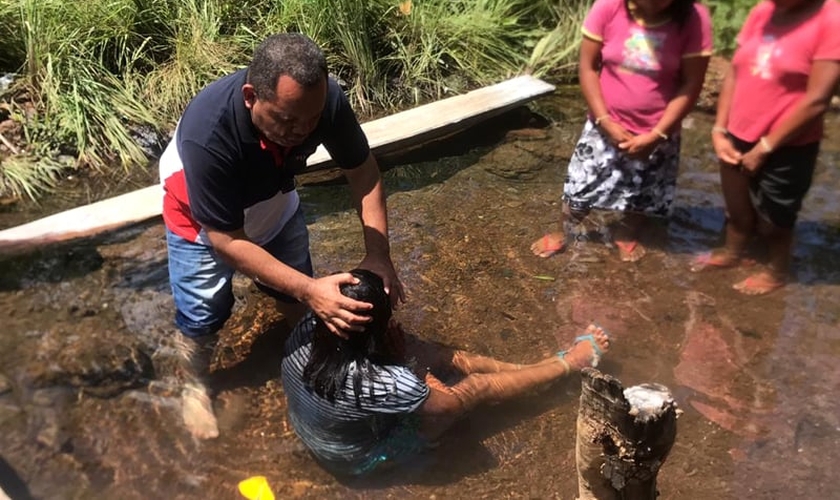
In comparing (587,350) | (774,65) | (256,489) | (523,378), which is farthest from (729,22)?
(256,489)

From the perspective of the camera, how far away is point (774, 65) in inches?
138

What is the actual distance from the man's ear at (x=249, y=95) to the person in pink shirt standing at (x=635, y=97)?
6.92ft

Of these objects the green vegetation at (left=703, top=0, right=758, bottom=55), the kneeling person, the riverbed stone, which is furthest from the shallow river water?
the green vegetation at (left=703, top=0, right=758, bottom=55)

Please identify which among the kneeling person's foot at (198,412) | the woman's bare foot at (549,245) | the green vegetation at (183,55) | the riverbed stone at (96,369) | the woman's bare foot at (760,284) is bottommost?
the riverbed stone at (96,369)

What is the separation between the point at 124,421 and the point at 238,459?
1.93 feet

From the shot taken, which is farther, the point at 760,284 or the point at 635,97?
the point at 760,284

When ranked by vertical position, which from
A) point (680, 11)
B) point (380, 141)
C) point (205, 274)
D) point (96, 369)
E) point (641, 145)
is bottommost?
point (96, 369)

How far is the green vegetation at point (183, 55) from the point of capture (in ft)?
16.8

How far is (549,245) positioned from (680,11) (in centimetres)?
150

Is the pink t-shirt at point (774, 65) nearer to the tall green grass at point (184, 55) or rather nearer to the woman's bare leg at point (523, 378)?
the woman's bare leg at point (523, 378)

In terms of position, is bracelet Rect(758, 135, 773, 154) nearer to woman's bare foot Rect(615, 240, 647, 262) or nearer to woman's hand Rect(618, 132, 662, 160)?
woman's hand Rect(618, 132, 662, 160)

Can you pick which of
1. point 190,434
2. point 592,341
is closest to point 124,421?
point 190,434

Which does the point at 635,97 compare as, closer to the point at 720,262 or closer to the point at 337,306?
the point at 720,262

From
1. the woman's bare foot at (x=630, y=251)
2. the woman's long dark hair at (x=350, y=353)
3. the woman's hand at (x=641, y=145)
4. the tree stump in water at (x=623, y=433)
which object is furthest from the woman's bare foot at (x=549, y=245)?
the tree stump in water at (x=623, y=433)
